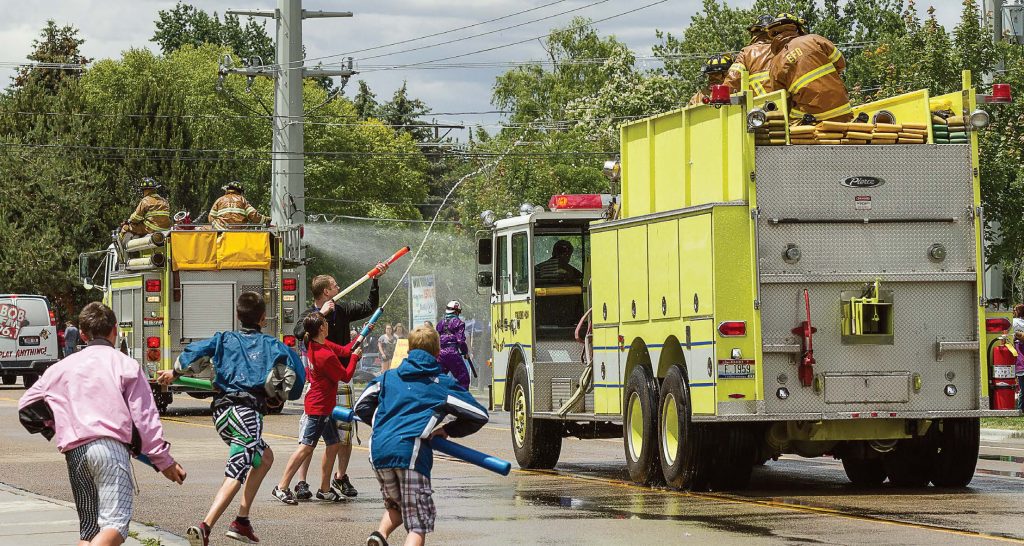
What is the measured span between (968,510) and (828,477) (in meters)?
3.96

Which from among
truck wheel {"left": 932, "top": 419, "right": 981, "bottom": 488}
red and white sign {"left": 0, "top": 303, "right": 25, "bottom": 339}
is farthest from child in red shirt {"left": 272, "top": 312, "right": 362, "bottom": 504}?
red and white sign {"left": 0, "top": 303, "right": 25, "bottom": 339}

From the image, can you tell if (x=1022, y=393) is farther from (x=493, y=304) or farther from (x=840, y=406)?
(x=840, y=406)

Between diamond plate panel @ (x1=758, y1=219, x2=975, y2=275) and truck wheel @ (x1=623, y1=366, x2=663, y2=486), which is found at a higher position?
diamond plate panel @ (x1=758, y1=219, x2=975, y2=275)

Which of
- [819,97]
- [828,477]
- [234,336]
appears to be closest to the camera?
[234,336]

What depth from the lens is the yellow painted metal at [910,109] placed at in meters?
15.0

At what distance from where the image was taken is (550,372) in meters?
18.0

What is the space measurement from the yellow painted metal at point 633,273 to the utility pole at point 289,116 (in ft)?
75.4

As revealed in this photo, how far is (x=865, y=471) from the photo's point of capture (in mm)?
15984

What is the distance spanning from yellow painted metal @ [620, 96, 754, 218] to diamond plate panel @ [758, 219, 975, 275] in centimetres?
54

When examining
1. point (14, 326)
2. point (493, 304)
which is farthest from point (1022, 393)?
point (14, 326)

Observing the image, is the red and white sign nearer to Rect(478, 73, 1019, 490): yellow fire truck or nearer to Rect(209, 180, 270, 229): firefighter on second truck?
Rect(209, 180, 270, 229): firefighter on second truck

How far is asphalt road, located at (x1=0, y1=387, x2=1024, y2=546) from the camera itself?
11.5 meters

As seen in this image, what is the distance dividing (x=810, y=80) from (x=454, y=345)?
11.0 metres

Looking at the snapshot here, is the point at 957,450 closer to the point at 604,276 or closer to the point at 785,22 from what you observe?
Result: the point at 604,276
